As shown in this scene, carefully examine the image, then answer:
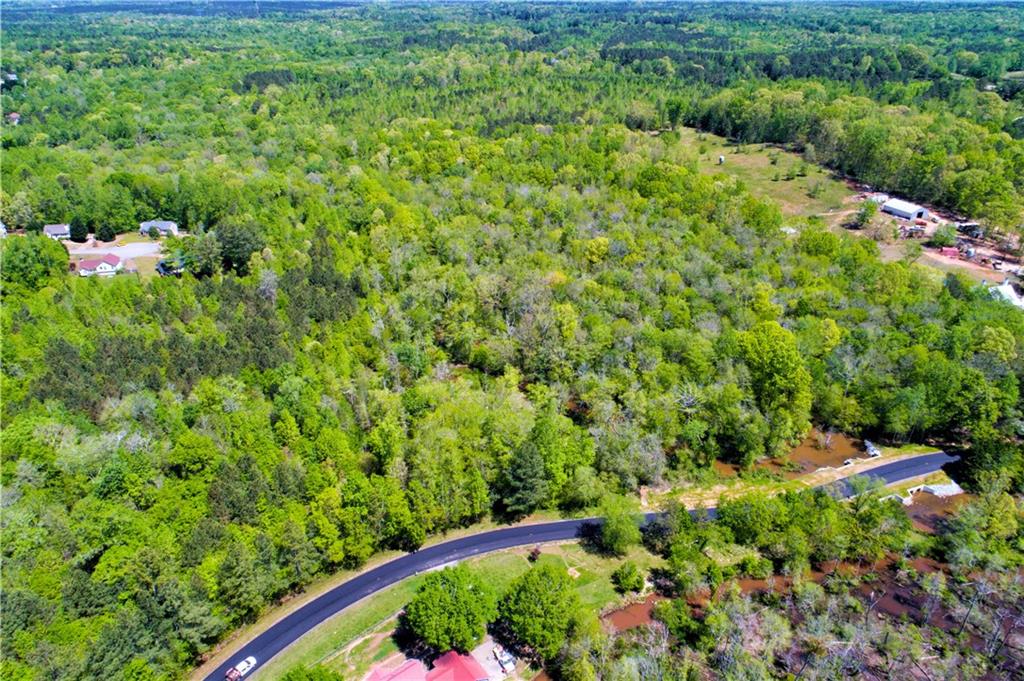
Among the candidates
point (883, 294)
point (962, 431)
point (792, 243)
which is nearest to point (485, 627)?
point (962, 431)

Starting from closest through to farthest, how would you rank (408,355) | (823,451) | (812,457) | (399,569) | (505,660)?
1. (505,660)
2. (399,569)
3. (812,457)
4. (823,451)
5. (408,355)

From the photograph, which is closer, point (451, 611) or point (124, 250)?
point (451, 611)

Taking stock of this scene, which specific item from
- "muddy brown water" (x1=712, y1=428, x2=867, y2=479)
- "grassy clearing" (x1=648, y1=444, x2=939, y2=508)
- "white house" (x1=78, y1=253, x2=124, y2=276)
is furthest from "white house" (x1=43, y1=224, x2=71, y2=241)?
"muddy brown water" (x1=712, y1=428, x2=867, y2=479)

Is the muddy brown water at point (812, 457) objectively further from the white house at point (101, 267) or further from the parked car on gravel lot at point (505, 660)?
the white house at point (101, 267)

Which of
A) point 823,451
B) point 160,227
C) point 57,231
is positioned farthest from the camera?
point 160,227

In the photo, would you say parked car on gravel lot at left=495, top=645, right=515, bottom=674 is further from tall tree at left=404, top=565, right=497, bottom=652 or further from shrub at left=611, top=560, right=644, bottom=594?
shrub at left=611, top=560, right=644, bottom=594

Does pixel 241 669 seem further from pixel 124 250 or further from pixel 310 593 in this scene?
pixel 124 250

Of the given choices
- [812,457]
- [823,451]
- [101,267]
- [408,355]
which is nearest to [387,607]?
[408,355]
